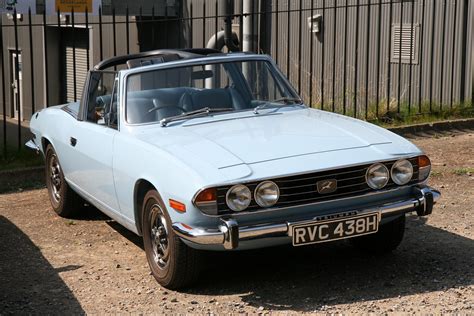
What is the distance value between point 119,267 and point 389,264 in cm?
202

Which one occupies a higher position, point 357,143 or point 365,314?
point 357,143

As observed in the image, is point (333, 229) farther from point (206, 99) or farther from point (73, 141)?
point (73, 141)

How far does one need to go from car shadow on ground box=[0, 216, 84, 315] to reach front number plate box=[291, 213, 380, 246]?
1.50 metres

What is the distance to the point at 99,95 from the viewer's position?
7.11 meters

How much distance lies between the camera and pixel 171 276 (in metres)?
5.52

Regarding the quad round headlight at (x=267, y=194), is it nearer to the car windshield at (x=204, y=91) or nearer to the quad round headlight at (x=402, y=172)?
the quad round headlight at (x=402, y=172)

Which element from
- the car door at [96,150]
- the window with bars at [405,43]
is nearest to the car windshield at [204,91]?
the car door at [96,150]

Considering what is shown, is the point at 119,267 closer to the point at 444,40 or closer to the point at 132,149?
the point at 132,149

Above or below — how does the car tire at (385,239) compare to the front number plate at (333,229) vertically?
below

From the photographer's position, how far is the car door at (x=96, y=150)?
251 inches

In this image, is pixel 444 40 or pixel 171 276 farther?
pixel 444 40

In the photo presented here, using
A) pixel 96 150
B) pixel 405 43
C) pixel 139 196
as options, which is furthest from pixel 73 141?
pixel 405 43

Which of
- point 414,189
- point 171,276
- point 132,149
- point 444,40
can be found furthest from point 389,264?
point 444,40

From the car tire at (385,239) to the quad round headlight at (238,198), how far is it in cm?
139
